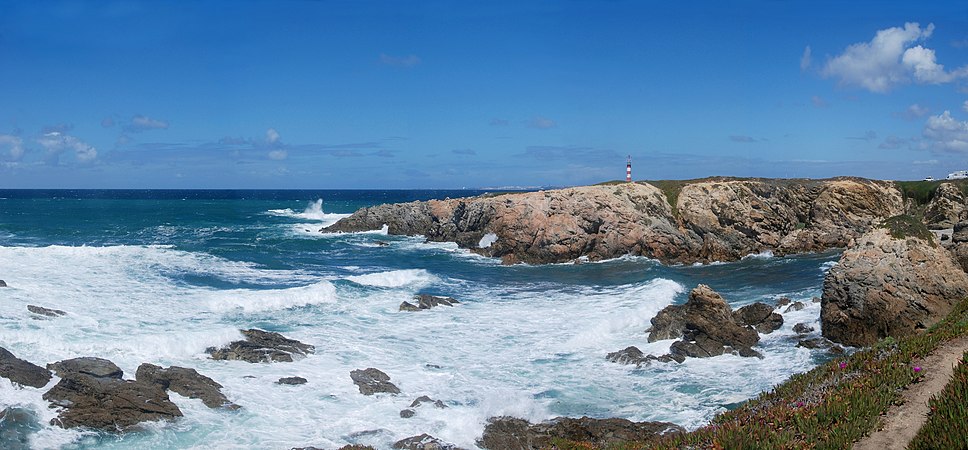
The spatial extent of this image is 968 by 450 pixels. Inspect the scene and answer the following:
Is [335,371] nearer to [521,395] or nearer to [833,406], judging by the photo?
[521,395]

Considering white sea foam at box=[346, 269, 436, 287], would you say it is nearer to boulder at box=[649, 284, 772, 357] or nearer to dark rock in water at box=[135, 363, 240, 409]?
boulder at box=[649, 284, 772, 357]

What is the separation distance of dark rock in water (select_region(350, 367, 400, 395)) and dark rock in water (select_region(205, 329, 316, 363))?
303 centimetres

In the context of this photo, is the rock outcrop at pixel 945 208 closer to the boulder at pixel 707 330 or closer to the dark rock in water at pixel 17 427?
the boulder at pixel 707 330

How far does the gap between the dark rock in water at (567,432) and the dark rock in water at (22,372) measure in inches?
441

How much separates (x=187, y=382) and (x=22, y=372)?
389cm

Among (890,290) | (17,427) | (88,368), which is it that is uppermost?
(890,290)

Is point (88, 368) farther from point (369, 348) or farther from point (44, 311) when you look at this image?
point (369, 348)

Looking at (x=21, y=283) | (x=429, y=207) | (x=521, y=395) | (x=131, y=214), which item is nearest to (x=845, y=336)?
(x=521, y=395)

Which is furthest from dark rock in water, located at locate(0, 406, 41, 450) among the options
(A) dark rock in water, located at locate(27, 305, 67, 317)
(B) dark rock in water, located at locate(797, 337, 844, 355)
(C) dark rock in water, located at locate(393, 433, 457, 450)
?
(B) dark rock in water, located at locate(797, 337, 844, 355)

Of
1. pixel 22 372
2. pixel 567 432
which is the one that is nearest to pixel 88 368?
pixel 22 372

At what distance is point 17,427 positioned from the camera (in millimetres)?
14344

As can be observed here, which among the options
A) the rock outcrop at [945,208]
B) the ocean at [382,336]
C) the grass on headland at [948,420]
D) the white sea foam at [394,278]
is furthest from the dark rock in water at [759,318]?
the rock outcrop at [945,208]

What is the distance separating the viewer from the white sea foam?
116ft

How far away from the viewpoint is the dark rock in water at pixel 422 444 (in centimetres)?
1441
